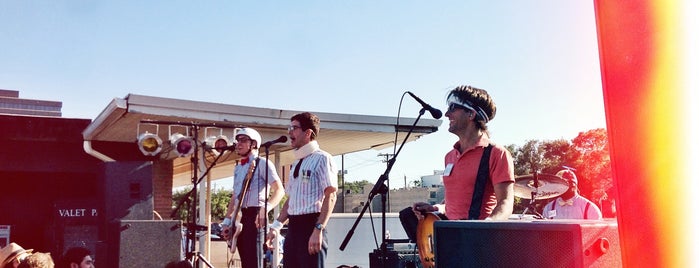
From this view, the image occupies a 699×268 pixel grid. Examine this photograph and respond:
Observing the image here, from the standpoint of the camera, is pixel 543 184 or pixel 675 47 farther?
pixel 543 184

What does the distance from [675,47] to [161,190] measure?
12.9m

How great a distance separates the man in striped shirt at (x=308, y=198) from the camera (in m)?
4.05

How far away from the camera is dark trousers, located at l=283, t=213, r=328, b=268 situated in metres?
4.03

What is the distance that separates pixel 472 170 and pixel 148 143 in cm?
601

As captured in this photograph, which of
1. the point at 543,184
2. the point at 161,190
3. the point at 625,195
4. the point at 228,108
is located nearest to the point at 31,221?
the point at 161,190

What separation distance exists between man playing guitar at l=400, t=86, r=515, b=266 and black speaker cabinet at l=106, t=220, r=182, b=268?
297 centimetres

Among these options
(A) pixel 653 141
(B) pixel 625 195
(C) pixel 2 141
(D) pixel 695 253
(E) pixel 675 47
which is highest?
(C) pixel 2 141

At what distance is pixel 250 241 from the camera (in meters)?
4.96

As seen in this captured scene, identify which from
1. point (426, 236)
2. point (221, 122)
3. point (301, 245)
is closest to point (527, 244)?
point (426, 236)

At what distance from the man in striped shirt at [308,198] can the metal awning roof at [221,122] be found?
333cm

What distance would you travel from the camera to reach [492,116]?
3.44 m

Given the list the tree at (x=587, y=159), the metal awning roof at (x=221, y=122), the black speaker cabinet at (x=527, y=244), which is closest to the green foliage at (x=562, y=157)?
the tree at (x=587, y=159)

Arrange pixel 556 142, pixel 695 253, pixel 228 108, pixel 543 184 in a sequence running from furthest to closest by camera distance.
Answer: pixel 556 142
pixel 228 108
pixel 543 184
pixel 695 253

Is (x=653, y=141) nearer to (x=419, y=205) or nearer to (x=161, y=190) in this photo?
(x=419, y=205)
